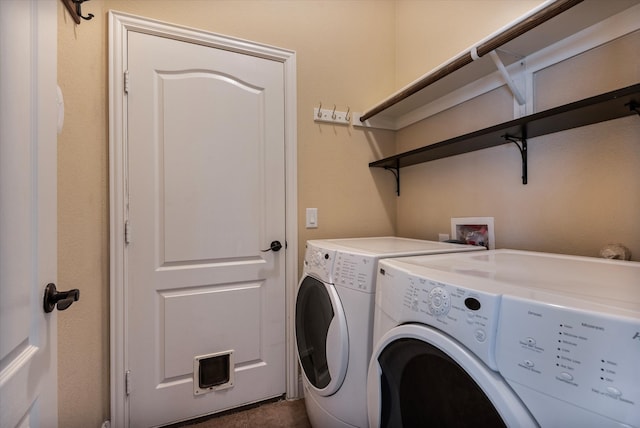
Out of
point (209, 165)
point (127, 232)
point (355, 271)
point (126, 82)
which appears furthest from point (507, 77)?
point (127, 232)

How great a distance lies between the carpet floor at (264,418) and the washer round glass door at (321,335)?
1.05ft

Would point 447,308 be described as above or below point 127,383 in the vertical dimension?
above

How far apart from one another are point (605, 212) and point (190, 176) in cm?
178

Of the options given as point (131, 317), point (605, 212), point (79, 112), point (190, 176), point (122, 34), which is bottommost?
point (131, 317)

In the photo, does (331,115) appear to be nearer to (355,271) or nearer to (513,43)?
(513,43)

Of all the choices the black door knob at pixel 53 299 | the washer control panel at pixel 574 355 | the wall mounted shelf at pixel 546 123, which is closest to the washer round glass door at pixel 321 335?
the washer control panel at pixel 574 355

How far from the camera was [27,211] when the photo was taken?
1.93ft

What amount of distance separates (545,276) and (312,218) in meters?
1.25

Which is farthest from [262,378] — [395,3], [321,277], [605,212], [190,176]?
[395,3]

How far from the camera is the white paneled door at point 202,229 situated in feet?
4.65

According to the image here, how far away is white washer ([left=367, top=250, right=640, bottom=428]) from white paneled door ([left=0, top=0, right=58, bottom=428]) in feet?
2.59

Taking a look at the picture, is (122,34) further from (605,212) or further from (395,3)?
(605,212)

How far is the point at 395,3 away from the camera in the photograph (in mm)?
2066

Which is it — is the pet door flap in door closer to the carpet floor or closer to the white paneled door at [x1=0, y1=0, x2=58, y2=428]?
the carpet floor
